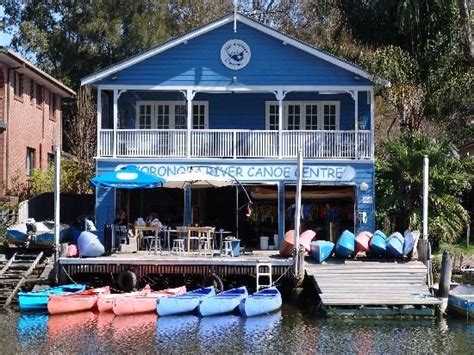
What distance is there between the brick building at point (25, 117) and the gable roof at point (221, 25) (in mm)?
4398

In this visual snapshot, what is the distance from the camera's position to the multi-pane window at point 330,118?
34875 mm

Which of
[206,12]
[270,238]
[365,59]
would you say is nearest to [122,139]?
[270,238]

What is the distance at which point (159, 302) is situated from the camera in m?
25.6

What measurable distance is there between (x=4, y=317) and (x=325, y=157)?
43.5ft

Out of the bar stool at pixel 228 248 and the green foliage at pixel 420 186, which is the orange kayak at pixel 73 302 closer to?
the bar stool at pixel 228 248

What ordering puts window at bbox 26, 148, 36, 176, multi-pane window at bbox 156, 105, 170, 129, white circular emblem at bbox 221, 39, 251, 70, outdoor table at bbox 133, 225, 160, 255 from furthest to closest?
window at bbox 26, 148, 36, 176, multi-pane window at bbox 156, 105, 170, 129, white circular emblem at bbox 221, 39, 251, 70, outdoor table at bbox 133, 225, 160, 255

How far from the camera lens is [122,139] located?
33.0 m

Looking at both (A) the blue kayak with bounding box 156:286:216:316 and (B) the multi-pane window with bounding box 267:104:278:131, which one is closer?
(A) the blue kayak with bounding box 156:286:216:316

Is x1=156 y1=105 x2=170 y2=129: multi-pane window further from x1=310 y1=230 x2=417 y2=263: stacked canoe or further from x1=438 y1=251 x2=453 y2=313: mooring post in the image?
x1=438 y1=251 x2=453 y2=313: mooring post

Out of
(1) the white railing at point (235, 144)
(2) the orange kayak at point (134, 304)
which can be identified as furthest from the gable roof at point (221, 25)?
(2) the orange kayak at point (134, 304)

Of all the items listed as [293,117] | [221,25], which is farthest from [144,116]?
[293,117]

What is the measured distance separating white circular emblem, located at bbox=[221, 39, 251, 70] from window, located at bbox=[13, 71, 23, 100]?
32.5 ft

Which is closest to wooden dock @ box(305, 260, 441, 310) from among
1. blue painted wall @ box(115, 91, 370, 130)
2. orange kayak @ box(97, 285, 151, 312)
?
orange kayak @ box(97, 285, 151, 312)

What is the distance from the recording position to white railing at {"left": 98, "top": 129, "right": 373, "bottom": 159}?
3281 centimetres
